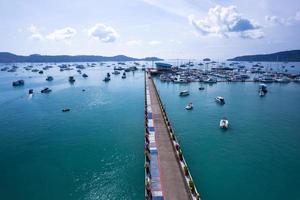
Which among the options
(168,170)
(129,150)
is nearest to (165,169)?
(168,170)

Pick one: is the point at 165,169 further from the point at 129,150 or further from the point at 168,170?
the point at 129,150

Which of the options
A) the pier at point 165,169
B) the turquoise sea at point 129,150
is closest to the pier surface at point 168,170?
the pier at point 165,169

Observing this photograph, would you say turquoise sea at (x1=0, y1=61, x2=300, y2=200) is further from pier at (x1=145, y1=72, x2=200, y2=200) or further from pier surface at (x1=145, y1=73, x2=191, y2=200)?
pier surface at (x1=145, y1=73, x2=191, y2=200)

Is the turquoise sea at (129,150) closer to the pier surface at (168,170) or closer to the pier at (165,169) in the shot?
the pier at (165,169)

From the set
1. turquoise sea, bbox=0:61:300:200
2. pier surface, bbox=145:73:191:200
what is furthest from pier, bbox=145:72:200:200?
turquoise sea, bbox=0:61:300:200

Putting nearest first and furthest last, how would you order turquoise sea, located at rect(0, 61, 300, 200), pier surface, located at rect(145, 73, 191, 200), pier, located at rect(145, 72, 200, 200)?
pier, located at rect(145, 72, 200, 200) → pier surface, located at rect(145, 73, 191, 200) → turquoise sea, located at rect(0, 61, 300, 200)

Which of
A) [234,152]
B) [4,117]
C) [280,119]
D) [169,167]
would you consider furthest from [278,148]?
[4,117]
